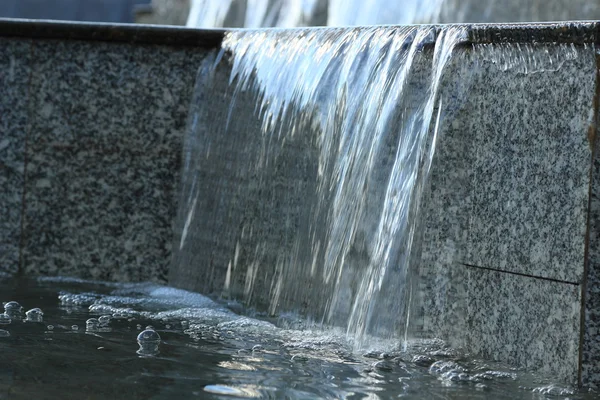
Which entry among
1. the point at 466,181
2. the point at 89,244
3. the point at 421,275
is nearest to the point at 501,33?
the point at 466,181

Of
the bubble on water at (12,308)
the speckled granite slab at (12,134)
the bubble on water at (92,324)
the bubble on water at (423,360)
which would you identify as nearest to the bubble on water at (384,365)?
the bubble on water at (423,360)

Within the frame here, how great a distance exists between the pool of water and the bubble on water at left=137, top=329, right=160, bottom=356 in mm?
12

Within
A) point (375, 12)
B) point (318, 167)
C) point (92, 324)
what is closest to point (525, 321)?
point (318, 167)

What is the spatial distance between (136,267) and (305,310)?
5.66 ft

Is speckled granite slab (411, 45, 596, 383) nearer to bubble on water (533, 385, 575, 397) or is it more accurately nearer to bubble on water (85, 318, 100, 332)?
bubble on water (533, 385, 575, 397)

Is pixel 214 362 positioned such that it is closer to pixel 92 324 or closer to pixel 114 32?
pixel 92 324

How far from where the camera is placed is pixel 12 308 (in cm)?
497

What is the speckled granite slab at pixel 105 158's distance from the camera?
6.53m

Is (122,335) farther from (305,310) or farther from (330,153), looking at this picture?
Answer: (330,153)

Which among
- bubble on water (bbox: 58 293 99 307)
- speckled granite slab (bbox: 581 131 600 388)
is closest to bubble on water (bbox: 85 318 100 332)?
bubble on water (bbox: 58 293 99 307)

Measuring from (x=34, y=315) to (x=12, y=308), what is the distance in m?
0.18

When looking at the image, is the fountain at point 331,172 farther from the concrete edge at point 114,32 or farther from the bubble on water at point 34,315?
the bubble on water at point 34,315

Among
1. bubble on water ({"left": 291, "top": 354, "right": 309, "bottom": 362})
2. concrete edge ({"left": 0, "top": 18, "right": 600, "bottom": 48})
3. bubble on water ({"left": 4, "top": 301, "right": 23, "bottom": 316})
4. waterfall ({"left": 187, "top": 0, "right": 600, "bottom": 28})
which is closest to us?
bubble on water ({"left": 291, "top": 354, "right": 309, "bottom": 362})

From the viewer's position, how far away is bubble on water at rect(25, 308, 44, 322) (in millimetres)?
4789
